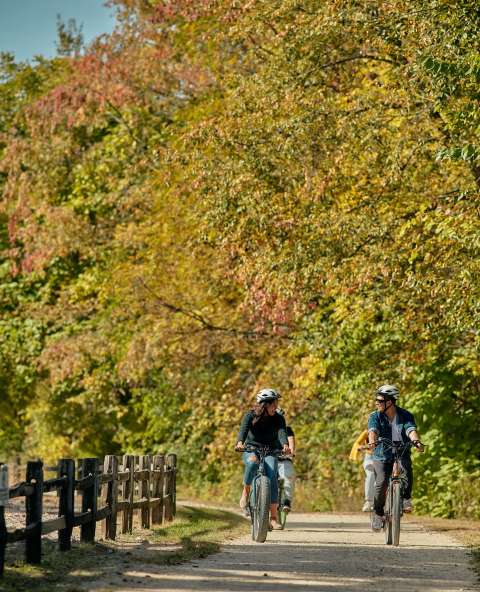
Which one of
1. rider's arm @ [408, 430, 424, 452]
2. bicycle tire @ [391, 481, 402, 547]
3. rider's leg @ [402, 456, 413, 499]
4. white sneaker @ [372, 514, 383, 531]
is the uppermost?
rider's arm @ [408, 430, 424, 452]

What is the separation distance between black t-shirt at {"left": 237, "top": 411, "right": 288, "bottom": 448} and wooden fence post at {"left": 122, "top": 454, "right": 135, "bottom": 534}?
88.2 inches

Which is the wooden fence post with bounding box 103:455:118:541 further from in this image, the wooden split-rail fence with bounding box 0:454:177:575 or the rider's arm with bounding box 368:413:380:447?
the rider's arm with bounding box 368:413:380:447

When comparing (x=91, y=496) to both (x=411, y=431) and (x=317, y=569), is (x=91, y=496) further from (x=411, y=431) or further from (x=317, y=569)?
(x=411, y=431)

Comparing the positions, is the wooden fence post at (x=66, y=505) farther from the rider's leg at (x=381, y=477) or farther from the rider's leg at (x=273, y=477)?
the rider's leg at (x=381, y=477)

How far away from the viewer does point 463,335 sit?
23.0 metres

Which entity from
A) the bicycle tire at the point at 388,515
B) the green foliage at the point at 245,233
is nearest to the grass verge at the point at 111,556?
the bicycle tire at the point at 388,515

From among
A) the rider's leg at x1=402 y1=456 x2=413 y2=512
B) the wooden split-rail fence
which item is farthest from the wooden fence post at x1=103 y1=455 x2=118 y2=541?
the rider's leg at x1=402 y1=456 x2=413 y2=512

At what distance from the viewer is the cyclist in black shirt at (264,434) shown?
592 inches

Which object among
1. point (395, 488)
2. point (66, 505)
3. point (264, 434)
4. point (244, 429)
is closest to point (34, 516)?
point (66, 505)

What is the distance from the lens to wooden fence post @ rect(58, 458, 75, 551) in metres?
13.3

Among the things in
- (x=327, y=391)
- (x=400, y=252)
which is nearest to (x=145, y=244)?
(x=327, y=391)

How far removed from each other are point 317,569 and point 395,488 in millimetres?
3013

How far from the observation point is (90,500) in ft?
48.2

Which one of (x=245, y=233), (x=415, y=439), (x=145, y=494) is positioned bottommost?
(x=145, y=494)
